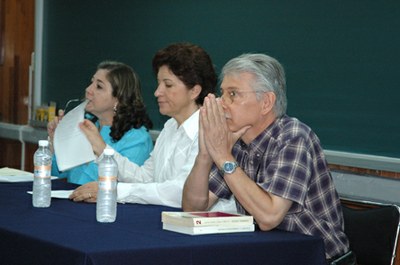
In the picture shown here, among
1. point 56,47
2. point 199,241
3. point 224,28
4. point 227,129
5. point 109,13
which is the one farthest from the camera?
point 56,47

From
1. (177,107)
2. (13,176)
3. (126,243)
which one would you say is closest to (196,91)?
(177,107)

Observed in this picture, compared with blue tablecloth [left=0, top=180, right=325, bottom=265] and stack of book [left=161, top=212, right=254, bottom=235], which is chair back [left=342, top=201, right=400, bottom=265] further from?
stack of book [left=161, top=212, right=254, bottom=235]

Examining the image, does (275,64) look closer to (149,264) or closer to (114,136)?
(149,264)

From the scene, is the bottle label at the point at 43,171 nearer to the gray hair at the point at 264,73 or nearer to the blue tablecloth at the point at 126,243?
the blue tablecloth at the point at 126,243

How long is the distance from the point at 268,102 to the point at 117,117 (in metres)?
1.41

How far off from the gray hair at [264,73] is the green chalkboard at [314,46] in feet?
3.56

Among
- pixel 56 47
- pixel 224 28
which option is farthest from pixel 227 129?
pixel 56 47

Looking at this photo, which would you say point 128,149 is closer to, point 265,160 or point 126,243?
point 265,160

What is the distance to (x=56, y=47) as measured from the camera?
19.2ft

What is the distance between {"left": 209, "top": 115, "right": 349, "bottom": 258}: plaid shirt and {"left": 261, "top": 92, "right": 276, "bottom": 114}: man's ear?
6 cm

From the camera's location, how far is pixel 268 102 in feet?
8.92

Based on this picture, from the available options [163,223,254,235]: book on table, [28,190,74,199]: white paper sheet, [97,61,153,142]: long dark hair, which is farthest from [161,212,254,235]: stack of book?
[97,61,153,142]: long dark hair

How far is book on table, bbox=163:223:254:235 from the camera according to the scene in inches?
90.0

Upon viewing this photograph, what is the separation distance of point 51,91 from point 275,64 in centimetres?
347
